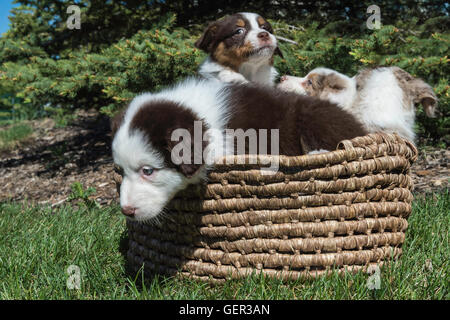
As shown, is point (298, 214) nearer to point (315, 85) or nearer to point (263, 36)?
point (315, 85)

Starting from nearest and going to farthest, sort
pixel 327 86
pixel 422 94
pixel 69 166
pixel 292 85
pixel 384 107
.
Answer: pixel 384 107
pixel 422 94
pixel 327 86
pixel 292 85
pixel 69 166

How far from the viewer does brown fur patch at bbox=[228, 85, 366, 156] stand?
2.76 m

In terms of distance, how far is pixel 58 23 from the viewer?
7145mm

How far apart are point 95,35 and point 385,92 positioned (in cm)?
518

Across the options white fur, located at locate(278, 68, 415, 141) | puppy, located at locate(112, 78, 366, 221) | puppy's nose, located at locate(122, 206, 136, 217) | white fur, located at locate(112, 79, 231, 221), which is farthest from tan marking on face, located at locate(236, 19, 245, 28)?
puppy's nose, located at locate(122, 206, 136, 217)

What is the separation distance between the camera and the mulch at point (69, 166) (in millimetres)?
5469

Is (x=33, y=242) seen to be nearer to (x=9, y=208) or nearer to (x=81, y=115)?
(x=9, y=208)

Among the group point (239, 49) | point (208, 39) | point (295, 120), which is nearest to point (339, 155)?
point (295, 120)

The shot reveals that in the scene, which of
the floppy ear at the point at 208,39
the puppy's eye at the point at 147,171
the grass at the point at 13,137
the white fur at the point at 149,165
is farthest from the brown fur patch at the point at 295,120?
the grass at the point at 13,137

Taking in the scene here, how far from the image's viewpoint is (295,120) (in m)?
2.83

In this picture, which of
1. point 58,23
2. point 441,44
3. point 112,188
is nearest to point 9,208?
point 112,188

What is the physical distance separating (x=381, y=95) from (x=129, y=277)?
91.2 inches

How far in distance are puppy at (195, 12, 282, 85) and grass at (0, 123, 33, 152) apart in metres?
6.49

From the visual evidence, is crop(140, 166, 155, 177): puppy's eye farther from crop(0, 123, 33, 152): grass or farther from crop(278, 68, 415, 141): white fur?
crop(0, 123, 33, 152): grass
